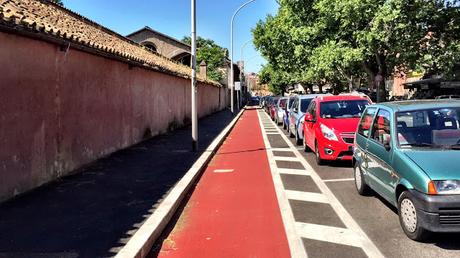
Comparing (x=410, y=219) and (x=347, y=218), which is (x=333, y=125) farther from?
(x=410, y=219)

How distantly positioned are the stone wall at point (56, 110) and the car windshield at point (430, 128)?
549 cm

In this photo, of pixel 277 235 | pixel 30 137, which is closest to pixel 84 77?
pixel 30 137

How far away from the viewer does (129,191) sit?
27.5ft

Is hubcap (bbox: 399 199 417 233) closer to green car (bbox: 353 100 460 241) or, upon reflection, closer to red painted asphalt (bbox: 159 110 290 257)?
green car (bbox: 353 100 460 241)

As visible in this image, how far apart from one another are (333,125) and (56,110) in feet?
20.2

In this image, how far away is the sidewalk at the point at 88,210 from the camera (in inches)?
211

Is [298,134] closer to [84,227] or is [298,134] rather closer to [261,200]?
[261,200]

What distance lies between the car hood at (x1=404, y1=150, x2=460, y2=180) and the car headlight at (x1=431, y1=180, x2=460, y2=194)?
0.04 m

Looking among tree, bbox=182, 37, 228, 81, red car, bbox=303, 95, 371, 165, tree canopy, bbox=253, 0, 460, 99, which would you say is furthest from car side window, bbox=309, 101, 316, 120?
tree, bbox=182, 37, 228, 81

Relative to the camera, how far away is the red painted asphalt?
558 centimetres

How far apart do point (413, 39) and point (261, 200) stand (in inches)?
735

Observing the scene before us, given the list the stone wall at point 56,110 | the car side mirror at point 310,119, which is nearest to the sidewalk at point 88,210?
the stone wall at point 56,110

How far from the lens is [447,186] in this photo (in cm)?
534

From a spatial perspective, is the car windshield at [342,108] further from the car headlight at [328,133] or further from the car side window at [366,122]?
the car side window at [366,122]
